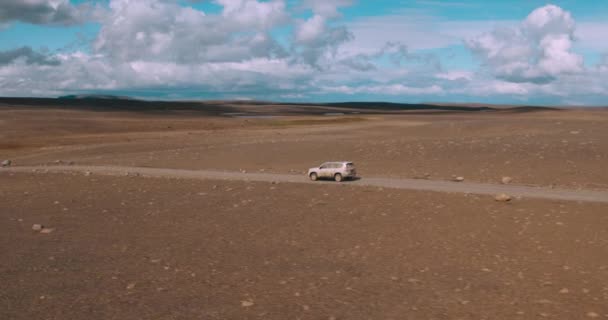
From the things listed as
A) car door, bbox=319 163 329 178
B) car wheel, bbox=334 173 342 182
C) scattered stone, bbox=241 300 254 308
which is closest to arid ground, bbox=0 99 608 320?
scattered stone, bbox=241 300 254 308

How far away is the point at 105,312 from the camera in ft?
30.9

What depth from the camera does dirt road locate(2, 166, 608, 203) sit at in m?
21.5

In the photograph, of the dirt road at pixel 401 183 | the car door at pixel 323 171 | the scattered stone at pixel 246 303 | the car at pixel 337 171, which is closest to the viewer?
the scattered stone at pixel 246 303

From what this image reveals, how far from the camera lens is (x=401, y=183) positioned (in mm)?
25969

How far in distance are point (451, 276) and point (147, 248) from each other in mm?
6769

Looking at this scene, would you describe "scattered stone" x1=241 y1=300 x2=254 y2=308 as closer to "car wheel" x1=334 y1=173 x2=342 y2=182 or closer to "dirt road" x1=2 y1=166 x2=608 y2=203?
Answer: "dirt road" x1=2 y1=166 x2=608 y2=203

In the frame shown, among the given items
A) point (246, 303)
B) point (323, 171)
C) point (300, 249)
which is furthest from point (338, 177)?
point (246, 303)

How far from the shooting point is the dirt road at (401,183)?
2145 cm

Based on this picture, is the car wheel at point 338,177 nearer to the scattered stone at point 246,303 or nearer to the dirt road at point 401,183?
the dirt road at point 401,183

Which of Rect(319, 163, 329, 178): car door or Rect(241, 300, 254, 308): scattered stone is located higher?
Rect(241, 300, 254, 308): scattered stone

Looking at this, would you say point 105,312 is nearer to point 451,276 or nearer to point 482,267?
point 451,276

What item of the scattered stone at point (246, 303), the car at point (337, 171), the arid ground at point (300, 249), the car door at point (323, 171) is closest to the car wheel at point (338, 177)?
the car at point (337, 171)

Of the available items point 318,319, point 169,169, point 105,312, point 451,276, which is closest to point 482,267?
point 451,276

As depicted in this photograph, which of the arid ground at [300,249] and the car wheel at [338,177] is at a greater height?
the arid ground at [300,249]
